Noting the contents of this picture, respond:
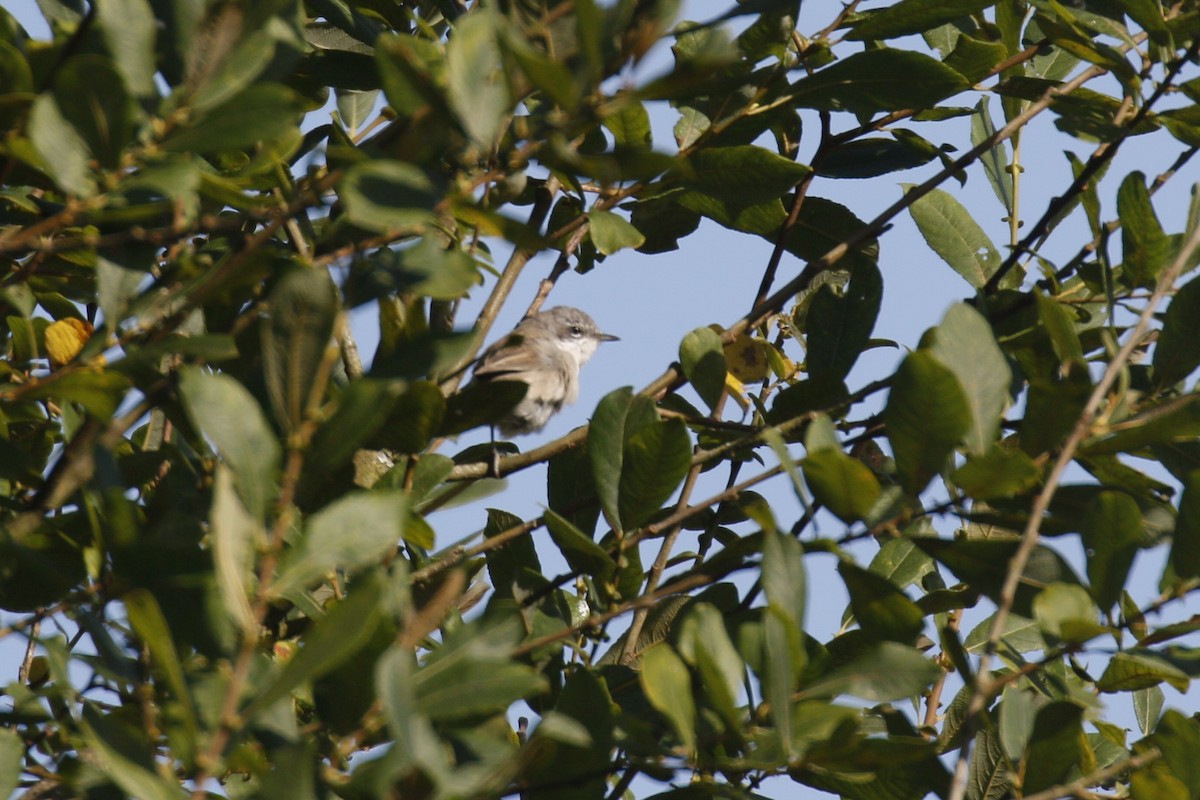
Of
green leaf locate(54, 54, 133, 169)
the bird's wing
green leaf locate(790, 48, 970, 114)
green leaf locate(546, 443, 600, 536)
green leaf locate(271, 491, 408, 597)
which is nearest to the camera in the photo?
green leaf locate(271, 491, 408, 597)

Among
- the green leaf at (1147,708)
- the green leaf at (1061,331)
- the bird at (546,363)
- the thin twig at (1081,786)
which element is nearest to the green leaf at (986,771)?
the thin twig at (1081,786)

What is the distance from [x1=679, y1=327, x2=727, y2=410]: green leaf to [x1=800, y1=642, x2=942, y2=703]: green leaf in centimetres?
86

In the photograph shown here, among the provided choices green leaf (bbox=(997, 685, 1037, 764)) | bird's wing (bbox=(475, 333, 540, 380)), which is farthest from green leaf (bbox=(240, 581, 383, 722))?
bird's wing (bbox=(475, 333, 540, 380))

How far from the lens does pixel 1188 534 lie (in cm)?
192

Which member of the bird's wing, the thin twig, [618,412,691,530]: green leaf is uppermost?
the bird's wing

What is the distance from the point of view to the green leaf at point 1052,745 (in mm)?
1872

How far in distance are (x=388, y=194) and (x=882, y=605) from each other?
92cm

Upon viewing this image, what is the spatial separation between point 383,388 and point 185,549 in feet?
1.06

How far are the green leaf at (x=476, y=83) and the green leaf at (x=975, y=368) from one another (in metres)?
0.72

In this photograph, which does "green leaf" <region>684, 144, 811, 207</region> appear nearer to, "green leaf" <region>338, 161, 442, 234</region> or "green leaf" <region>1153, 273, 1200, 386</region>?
"green leaf" <region>1153, 273, 1200, 386</region>

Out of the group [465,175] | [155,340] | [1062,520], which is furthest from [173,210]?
[1062,520]

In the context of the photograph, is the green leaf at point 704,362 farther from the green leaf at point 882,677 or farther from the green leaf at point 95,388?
the green leaf at point 95,388

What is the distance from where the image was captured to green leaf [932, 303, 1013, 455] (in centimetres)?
187

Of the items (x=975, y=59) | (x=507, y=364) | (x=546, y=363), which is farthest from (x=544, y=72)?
(x=546, y=363)
